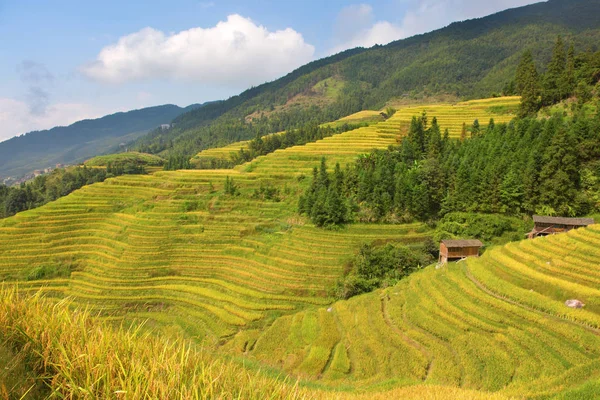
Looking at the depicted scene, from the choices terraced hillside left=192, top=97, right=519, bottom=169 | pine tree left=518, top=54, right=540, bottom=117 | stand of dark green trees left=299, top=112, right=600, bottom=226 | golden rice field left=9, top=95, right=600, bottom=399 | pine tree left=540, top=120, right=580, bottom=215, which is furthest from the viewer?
terraced hillside left=192, top=97, right=519, bottom=169

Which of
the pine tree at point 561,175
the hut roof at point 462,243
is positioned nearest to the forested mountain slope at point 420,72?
the pine tree at point 561,175

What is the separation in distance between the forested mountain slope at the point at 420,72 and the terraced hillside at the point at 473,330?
83277 millimetres

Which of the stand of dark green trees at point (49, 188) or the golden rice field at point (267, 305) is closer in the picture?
the golden rice field at point (267, 305)

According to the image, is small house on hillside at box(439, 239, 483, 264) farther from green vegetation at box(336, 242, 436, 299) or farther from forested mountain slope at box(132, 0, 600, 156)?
forested mountain slope at box(132, 0, 600, 156)

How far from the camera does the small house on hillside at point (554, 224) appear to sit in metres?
22.6

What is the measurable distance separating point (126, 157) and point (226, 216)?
3192 inches

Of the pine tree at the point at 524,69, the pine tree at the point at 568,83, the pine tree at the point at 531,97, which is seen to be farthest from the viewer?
the pine tree at the point at 524,69

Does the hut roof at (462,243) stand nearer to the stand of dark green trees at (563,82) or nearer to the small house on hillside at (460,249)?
the small house on hillside at (460,249)

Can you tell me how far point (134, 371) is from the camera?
3574mm

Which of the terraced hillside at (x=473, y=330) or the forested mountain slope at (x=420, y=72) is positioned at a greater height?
the forested mountain slope at (x=420, y=72)

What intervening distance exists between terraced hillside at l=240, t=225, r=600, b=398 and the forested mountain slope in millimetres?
83277

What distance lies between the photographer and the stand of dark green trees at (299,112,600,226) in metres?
25.6

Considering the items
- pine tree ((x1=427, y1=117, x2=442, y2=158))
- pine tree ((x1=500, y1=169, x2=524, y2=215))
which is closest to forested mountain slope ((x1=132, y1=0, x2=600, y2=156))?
pine tree ((x1=427, y1=117, x2=442, y2=158))

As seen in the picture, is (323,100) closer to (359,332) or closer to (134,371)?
(359,332)
